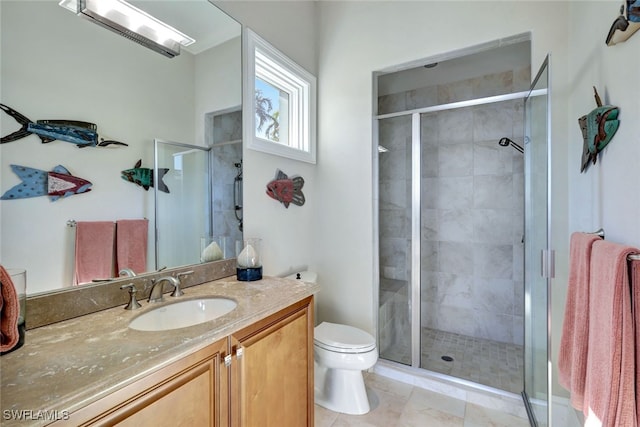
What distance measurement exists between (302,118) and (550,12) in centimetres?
168

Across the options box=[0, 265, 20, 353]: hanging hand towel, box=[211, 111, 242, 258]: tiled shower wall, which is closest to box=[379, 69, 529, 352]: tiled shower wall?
box=[211, 111, 242, 258]: tiled shower wall

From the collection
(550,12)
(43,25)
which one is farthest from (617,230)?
(43,25)

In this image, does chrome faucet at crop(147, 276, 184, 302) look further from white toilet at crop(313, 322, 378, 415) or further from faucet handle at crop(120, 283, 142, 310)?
white toilet at crop(313, 322, 378, 415)

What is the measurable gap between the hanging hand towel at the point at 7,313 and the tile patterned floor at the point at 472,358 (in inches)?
86.7

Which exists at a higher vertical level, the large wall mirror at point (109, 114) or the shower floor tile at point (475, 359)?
the large wall mirror at point (109, 114)

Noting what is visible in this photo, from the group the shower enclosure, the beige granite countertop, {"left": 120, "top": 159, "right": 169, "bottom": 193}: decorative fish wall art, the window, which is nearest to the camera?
the beige granite countertop

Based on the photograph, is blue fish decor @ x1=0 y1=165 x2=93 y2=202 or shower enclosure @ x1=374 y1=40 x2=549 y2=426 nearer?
blue fish decor @ x1=0 y1=165 x2=93 y2=202

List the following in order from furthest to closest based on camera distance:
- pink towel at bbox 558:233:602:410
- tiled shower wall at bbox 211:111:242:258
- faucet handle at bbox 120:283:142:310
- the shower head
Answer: the shower head
tiled shower wall at bbox 211:111:242:258
faucet handle at bbox 120:283:142:310
pink towel at bbox 558:233:602:410

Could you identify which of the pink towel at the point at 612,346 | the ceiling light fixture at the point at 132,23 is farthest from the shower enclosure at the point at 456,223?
the ceiling light fixture at the point at 132,23

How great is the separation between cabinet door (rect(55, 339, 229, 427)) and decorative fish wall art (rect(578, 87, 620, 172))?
163 centimetres

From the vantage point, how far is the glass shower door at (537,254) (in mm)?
1338

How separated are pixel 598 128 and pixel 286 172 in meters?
1.71

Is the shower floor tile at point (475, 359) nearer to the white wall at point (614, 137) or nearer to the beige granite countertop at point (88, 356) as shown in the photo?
the white wall at point (614, 137)

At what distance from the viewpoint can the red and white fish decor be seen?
200 cm
